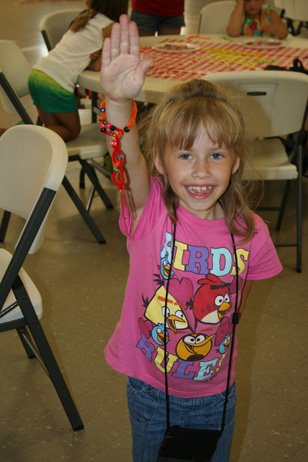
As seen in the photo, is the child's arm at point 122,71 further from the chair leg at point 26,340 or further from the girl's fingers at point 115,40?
the chair leg at point 26,340

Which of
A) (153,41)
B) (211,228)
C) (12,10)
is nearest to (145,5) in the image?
(153,41)

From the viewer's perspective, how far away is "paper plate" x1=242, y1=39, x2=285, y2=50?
363cm

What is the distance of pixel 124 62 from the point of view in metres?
1.07

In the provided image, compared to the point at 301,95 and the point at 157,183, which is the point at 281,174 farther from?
the point at 157,183

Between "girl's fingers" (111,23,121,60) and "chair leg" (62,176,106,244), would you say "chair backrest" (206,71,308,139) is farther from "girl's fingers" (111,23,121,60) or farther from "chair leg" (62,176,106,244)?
"girl's fingers" (111,23,121,60)

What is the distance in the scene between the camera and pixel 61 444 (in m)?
1.91

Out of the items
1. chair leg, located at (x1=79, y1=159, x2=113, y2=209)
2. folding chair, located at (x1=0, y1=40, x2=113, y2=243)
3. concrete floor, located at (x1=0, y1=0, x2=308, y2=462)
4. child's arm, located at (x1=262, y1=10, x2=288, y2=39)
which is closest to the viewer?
concrete floor, located at (x1=0, y1=0, x2=308, y2=462)

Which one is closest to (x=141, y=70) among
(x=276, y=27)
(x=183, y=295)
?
(x=183, y=295)

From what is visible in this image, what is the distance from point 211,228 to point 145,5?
11.4ft

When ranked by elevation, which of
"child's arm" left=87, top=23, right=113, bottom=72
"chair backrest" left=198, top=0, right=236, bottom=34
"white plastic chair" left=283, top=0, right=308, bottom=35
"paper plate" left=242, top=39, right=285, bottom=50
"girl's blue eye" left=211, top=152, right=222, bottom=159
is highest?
"girl's blue eye" left=211, top=152, right=222, bottom=159

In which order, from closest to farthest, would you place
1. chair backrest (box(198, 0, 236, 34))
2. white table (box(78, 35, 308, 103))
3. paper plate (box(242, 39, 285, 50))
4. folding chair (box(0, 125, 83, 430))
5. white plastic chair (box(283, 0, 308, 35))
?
folding chair (box(0, 125, 83, 430))
white table (box(78, 35, 308, 103))
paper plate (box(242, 39, 285, 50))
chair backrest (box(198, 0, 236, 34))
white plastic chair (box(283, 0, 308, 35))

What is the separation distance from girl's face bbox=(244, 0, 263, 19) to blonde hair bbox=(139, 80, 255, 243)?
2.96m

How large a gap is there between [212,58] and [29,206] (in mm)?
1875

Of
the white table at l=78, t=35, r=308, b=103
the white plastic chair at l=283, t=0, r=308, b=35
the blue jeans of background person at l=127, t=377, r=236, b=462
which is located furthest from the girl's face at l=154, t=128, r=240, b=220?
the white plastic chair at l=283, t=0, r=308, b=35
